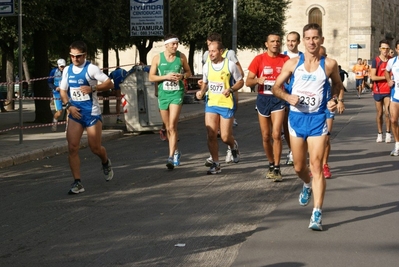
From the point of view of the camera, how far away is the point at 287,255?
649 cm

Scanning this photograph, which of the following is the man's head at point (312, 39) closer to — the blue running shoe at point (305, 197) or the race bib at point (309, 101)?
the race bib at point (309, 101)

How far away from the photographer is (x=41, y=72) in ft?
72.0

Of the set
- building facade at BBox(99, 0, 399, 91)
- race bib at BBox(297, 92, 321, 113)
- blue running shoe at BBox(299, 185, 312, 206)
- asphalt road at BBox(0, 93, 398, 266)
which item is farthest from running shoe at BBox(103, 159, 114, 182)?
building facade at BBox(99, 0, 399, 91)

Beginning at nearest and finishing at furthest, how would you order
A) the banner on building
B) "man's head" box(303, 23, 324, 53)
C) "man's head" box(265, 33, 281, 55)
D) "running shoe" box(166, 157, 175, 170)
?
"man's head" box(303, 23, 324, 53) → "man's head" box(265, 33, 281, 55) → "running shoe" box(166, 157, 175, 170) → the banner on building

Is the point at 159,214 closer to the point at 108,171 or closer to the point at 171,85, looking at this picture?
the point at 108,171

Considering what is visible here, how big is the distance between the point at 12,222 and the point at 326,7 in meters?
63.9

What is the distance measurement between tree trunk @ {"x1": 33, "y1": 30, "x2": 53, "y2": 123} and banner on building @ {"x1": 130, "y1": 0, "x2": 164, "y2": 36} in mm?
2501

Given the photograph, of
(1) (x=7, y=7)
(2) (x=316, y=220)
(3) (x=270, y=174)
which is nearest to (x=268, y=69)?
(3) (x=270, y=174)

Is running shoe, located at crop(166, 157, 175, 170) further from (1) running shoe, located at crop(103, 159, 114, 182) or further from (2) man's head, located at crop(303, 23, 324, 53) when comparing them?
(2) man's head, located at crop(303, 23, 324, 53)

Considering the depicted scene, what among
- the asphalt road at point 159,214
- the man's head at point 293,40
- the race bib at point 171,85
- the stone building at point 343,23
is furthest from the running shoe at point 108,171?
the stone building at point 343,23

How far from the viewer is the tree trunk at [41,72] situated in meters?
21.9

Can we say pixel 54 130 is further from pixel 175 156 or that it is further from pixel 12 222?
pixel 12 222

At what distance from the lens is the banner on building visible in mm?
21469

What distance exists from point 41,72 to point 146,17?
3302 mm
